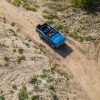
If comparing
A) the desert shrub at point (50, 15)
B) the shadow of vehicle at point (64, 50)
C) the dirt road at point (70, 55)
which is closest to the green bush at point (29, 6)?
the dirt road at point (70, 55)

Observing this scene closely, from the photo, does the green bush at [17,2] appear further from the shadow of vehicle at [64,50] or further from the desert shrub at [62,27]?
the shadow of vehicle at [64,50]

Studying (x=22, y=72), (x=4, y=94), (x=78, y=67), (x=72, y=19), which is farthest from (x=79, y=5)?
(x=4, y=94)

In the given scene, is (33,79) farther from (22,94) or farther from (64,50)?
(64,50)

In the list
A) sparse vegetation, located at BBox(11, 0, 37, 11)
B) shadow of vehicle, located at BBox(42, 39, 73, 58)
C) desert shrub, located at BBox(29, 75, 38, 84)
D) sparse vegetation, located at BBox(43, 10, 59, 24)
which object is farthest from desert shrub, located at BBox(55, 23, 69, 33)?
desert shrub, located at BBox(29, 75, 38, 84)

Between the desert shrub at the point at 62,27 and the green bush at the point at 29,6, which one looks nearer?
the desert shrub at the point at 62,27

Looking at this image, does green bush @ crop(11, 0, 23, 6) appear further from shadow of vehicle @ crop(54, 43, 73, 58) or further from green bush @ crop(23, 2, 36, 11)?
shadow of vehicle @ crop(54, 43, 73, 58)

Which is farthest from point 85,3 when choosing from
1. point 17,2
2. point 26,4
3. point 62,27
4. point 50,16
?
point 17,2
